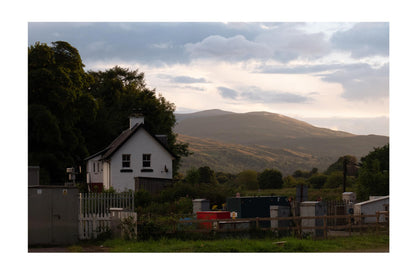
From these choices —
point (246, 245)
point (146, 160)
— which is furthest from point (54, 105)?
point (246, 245)

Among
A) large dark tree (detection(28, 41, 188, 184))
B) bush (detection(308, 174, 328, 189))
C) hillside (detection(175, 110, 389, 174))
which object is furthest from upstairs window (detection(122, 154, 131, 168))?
hillside (detection(175, 110, 389, 174))

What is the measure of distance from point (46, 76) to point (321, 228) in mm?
28431

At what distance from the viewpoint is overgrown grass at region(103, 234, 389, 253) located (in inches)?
733

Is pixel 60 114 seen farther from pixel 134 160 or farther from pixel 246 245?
pixel 246 245

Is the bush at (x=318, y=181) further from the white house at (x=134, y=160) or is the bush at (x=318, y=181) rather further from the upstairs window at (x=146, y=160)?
the upstairs window at (x=146, y=160)

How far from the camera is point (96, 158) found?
2018 inches

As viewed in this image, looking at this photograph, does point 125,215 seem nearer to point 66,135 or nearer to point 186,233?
point 186,233

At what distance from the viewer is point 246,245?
744 inches

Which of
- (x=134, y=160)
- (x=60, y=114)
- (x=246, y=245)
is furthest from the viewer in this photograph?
(x=134, y=160)

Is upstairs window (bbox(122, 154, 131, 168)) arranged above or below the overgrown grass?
above

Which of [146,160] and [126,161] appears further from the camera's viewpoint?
[146,160]

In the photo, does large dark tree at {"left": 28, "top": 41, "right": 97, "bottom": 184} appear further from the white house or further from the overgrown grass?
the overgrown grass

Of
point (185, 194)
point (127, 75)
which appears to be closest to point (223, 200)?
point (185, 194)

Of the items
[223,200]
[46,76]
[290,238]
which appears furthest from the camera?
[46,76]
